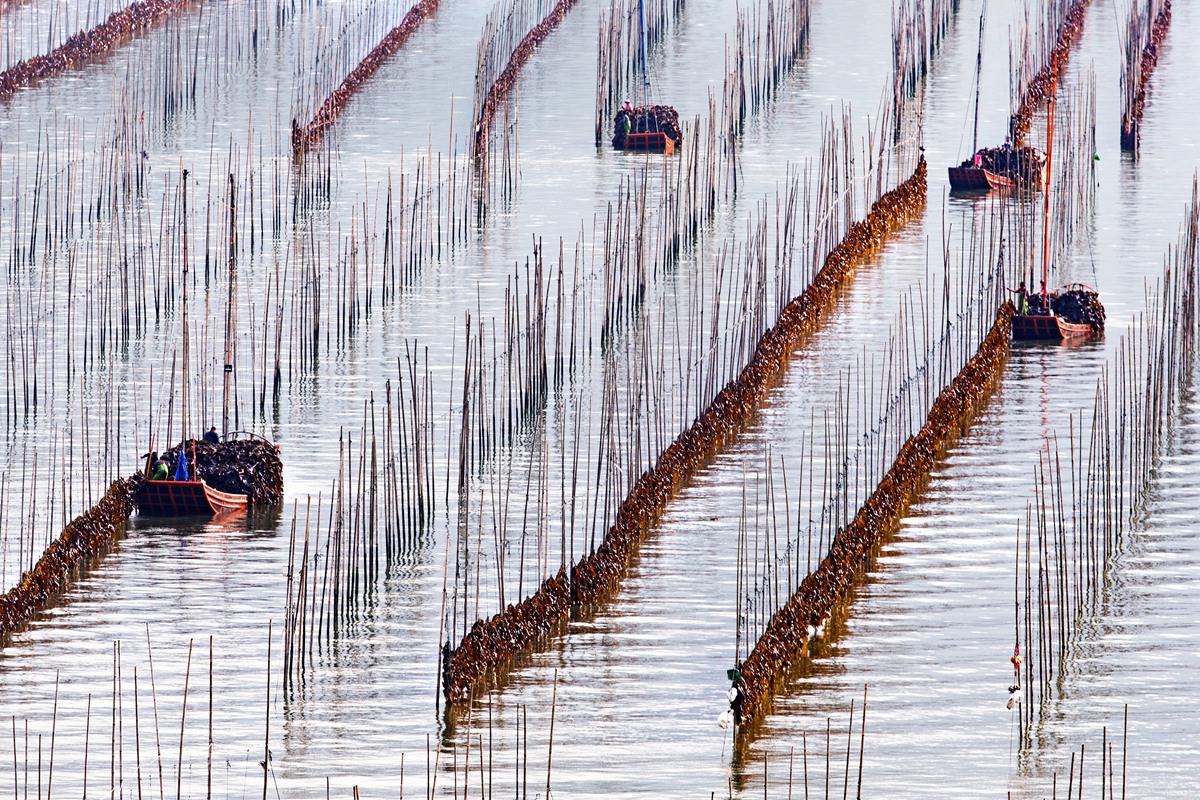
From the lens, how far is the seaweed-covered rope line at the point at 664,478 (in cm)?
2041

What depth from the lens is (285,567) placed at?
2380 cm

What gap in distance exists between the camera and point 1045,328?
107 feet

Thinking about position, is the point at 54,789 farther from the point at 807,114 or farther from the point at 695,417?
the point at 807,114

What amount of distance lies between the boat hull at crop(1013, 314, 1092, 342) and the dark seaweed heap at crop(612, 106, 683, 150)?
1166 cm

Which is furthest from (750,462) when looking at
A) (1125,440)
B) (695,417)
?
(1125,440)

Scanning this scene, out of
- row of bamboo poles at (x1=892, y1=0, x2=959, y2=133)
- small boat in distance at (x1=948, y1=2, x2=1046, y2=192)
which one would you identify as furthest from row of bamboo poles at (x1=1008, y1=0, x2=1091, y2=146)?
row of bamboo poles at (x1=892, y1=0, x2=959, y2=133)

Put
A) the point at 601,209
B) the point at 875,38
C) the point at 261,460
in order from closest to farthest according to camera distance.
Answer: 1. the point at 261,460
2. the point at 601,209
3. the point at 875,38

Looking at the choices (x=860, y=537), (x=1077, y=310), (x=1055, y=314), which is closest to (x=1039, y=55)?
Answer: (x=1077, y=310)

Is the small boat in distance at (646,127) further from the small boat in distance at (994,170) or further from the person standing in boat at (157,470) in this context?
the person standing in boat at (157,470)

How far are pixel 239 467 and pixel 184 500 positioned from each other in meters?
0.66

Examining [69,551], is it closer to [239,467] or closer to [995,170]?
[239,467]

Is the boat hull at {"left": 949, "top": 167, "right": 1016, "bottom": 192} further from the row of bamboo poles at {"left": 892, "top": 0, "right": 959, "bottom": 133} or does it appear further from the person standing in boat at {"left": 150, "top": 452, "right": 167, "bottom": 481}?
the person standing in boat at {"left": 150, "top": 452, "right": 167, "bottom": 481}

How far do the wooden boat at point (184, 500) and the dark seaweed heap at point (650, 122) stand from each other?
19350 mm

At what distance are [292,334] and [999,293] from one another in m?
9.79
